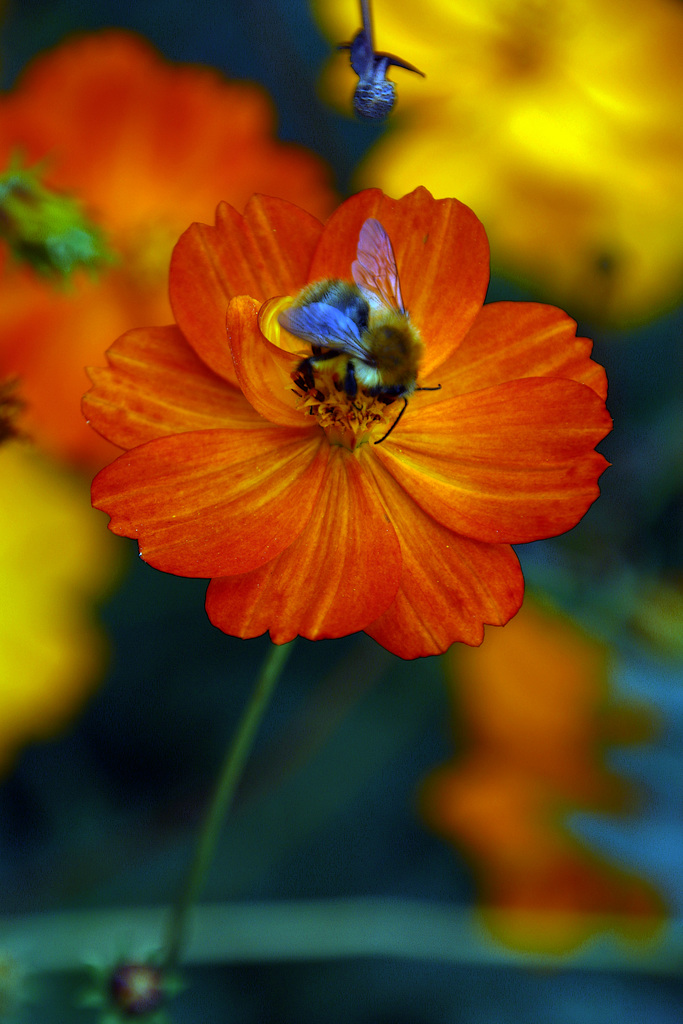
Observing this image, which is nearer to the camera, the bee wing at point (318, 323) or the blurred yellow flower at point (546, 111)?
the bee wing at point (318, 323)

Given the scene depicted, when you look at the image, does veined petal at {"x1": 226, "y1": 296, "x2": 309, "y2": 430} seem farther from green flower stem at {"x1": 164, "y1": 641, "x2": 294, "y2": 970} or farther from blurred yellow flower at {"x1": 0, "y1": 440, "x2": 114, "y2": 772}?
blurred yellow flower at {"x1": 0, "y1": 440, "x2": 114, "y2": 772}

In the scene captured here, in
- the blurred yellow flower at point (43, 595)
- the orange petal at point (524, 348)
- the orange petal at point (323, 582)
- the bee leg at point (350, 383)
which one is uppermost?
the orange petal at point (524, 348)

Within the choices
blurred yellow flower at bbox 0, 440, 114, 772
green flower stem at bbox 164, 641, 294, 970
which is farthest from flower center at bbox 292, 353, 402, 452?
blurred yellow flower at bbox 0, 440, 114, 772

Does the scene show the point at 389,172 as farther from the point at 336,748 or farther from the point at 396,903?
the point at 396,903

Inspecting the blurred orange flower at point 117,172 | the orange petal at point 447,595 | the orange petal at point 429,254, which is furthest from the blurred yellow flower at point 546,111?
the orange petal at point 447,595

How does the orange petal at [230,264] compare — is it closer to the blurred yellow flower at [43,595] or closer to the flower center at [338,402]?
the flower center at [338,402]

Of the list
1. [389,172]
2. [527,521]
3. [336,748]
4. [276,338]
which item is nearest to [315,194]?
[389,172]

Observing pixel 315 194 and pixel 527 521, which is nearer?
pixel 527 521
